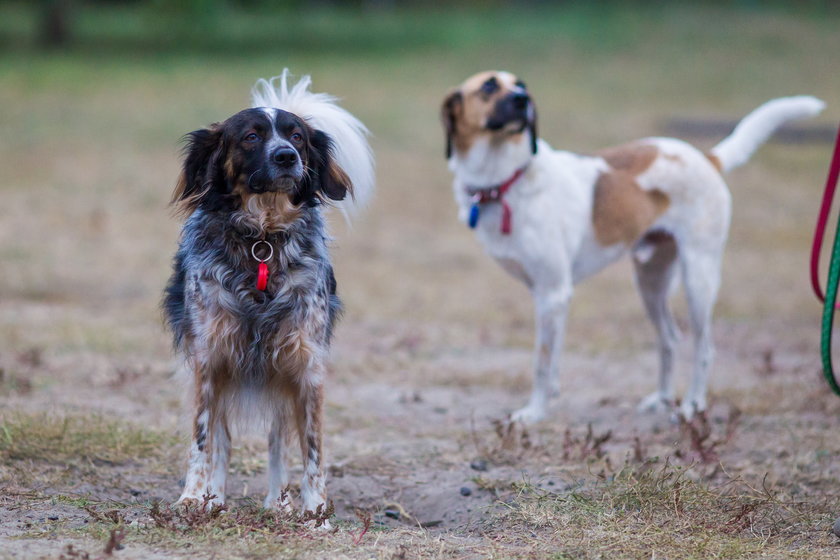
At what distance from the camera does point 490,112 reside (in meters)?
5.84

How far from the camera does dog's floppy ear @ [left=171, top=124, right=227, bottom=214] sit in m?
3.98

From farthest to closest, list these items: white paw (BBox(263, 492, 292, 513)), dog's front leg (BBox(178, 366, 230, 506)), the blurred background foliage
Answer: the blurred background foliage, dog's front leg (BBox(178, 366, 230, 506)), white paw (BBox(263, 492, 292, 513))

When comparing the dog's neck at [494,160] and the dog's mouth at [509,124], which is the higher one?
the dog's mouth at [509,124]

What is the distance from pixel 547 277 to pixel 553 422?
837mm

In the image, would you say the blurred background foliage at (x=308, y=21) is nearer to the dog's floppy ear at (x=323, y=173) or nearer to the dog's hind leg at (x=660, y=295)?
the dog's hind leg at (x=660, y=295)

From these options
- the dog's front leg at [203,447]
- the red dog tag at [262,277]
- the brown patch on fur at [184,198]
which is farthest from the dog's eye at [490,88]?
the dog's front leg at [203,447]

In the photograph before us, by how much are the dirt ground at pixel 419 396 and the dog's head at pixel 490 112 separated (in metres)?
0.96

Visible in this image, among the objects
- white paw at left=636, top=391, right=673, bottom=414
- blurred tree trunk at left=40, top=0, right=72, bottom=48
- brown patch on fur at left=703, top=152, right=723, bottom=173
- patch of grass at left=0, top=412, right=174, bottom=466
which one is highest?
blurred tree trunk at left=40, top=0, right=72, bottom=48

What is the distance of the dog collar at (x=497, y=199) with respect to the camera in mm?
5797

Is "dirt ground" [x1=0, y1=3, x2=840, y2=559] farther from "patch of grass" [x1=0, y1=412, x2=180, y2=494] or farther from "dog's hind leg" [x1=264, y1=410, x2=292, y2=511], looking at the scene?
"dog's hind leg" [x1=264, y1=410, x2=292, y2=511]

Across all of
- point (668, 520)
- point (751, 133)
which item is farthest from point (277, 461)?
point (751, 133)

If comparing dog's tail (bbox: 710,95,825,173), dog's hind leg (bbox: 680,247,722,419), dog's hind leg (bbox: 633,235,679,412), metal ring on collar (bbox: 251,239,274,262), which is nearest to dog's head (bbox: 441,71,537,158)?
dog's hind leg (bbox: 633,235,679,412)

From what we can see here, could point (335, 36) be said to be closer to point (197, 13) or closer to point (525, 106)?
point (197, 13)

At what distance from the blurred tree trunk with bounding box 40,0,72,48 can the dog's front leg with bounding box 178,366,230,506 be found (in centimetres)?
2258
